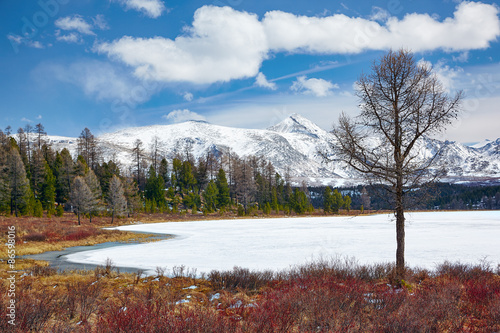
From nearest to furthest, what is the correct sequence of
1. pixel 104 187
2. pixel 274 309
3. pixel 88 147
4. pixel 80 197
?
pixel 274 309
pixel 80 197
pixel 104 187
pixel 88 147

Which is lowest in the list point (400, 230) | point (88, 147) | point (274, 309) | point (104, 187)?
point (274, 309)

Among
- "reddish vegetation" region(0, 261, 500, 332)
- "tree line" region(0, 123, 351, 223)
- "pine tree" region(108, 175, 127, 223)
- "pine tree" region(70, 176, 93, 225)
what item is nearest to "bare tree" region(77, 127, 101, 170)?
"tree line" region(0, 123, 351, 223)

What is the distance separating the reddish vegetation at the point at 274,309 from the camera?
17.7 feet

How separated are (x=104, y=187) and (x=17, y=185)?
18846 mm

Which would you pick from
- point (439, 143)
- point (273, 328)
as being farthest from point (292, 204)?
point (273, 328)

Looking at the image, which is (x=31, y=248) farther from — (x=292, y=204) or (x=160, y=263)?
(x=292, y=204)

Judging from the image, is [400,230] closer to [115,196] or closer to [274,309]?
[274,309]

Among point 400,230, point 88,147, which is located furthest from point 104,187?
point 400,230

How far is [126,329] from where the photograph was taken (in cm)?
489

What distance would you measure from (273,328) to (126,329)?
90.1 inches

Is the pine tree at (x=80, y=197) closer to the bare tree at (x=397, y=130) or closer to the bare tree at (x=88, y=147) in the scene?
the bare tree at (x=88, y=147)

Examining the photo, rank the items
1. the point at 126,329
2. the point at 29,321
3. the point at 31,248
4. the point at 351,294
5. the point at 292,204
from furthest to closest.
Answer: the point at 292,204 < the point at 31,248 < the point at 351,294 < the point at 29,321 < the point at 126,329

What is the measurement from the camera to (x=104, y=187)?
6550cm

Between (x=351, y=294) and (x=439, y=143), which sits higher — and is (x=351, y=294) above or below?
below
